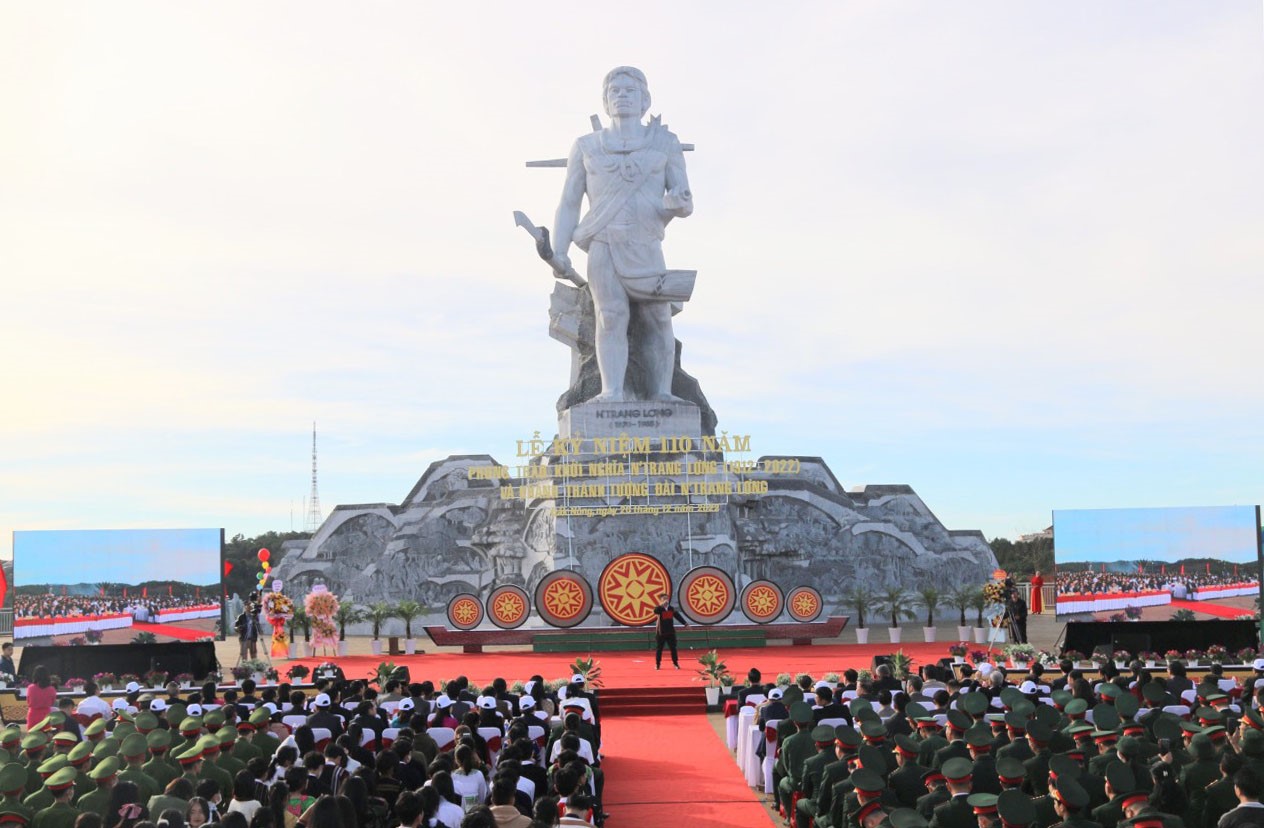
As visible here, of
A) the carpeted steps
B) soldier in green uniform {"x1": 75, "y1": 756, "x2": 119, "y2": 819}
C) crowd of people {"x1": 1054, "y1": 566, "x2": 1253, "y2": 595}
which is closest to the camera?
soldier in green uniform {"x1": 75, "y1": 756, "x2": 119, "y2": 819}

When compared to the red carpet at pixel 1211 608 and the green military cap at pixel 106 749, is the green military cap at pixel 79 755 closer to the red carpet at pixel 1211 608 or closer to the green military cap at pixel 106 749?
the green military cap at pixel 106 749

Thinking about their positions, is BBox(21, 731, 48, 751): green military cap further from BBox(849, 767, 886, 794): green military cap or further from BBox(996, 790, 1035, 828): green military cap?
BBox(996, 790, 1035, 828): green military cap

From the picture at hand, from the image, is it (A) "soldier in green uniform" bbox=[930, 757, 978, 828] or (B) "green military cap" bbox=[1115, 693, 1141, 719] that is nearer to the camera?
(A) "soldier in green uniform" bbox=[930, 757, 978, 828]

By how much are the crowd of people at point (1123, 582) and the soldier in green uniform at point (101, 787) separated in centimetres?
2130

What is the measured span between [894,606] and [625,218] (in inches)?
455

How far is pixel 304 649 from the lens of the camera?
92.7ft

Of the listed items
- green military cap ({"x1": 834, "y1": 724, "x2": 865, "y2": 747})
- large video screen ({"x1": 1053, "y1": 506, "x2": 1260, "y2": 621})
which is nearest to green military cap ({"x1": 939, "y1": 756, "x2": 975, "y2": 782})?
green military cap ({"x1": 834, "y1": 724, "x2": 865, "y2": 747})

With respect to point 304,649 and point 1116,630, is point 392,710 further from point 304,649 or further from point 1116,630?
point 304,649

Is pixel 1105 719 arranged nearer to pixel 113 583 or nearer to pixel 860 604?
pixel 860 604

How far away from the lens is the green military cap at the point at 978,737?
30.3 ft

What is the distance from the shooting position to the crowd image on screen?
24.4m

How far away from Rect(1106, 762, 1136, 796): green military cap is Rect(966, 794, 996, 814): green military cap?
42.0 inches

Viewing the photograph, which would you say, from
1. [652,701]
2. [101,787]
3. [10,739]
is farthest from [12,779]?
[652,701]

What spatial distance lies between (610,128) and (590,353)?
6.21 m
